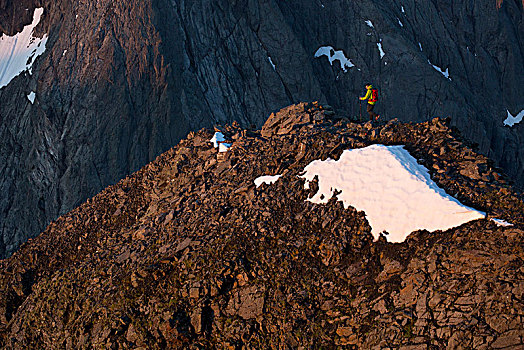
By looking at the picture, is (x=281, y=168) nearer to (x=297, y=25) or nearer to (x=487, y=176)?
(x=487, y=176)

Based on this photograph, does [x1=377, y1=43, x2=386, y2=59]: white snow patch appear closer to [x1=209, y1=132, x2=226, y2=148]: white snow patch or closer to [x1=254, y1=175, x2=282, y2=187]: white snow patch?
[x1=209, y1=132, x2=226, y2=148]: white snow patch

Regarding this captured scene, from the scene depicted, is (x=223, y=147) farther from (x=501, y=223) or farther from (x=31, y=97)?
(x=31, y=97)

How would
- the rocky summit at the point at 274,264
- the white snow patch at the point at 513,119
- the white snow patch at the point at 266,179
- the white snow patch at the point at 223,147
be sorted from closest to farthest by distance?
1. the rocky summit at the point at 274,264
2. the white snow patch at the point at 266,179
3. the white snow patch at the point at 223,147
4. the white snow patch at the point at 513,119

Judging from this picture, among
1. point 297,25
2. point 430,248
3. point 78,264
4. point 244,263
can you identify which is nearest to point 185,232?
point 244,263

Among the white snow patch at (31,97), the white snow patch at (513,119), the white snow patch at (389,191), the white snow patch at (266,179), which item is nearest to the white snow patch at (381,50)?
the white snow patch at (513,119)

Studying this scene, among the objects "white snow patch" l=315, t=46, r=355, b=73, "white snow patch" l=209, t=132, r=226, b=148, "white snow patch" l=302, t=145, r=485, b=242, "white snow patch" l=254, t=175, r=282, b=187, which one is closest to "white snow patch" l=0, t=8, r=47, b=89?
"white snow patch" l=315, t=46, r=355, b=73

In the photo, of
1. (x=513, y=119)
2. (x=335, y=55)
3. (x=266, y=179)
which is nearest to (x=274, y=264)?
(x=266, y=179)

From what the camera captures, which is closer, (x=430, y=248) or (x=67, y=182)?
(x=430, y=248)

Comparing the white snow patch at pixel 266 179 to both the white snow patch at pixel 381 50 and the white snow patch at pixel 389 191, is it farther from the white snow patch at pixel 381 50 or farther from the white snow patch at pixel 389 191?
the white snow patch at pixel 381 50
